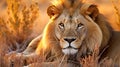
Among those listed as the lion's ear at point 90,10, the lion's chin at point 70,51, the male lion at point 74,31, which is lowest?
the lion's chin at point 70,51

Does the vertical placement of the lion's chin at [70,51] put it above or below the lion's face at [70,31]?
below

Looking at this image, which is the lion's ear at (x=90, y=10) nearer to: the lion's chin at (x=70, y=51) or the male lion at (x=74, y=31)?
the male lion at (x=74, y=31)

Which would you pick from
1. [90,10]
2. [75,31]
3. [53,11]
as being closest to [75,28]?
[75,31]

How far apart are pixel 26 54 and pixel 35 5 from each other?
1.55 metres

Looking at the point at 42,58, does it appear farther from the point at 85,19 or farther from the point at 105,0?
the point at 105,0

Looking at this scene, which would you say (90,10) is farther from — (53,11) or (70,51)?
(70,51)

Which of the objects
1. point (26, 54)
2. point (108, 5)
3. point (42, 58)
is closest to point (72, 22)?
point (42, 58)

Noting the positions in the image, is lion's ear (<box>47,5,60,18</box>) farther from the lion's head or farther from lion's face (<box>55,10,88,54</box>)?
lion's face (<box>55,10,88,54</box>)

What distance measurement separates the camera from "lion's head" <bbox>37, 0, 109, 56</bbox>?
22.9 feet

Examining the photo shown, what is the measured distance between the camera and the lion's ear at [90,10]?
721cm

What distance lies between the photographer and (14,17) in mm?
9523

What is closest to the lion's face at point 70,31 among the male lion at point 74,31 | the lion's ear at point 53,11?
the male lion at point 74,31

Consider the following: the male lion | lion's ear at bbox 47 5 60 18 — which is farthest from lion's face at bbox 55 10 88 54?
lion's ear at bbox 47 5 60 18

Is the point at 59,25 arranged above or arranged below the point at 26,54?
above
